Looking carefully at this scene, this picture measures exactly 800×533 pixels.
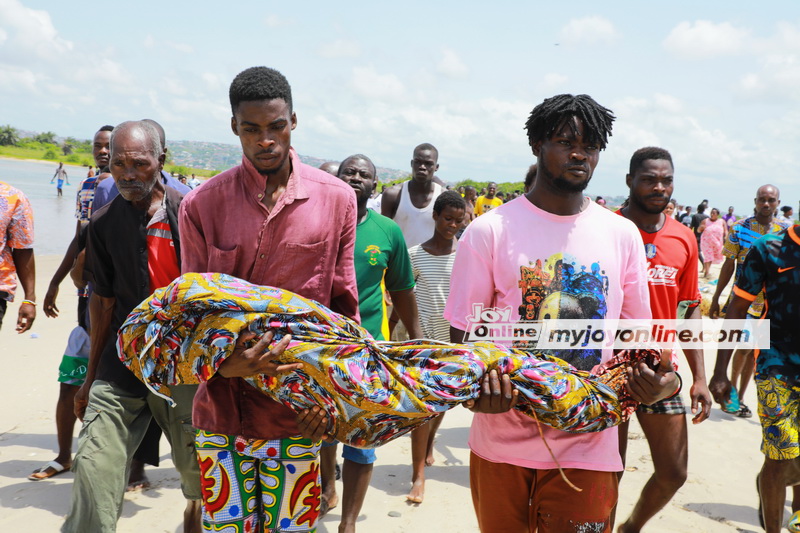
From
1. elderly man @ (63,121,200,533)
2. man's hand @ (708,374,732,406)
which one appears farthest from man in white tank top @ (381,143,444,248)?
elderly man @ (63,121,200,533)

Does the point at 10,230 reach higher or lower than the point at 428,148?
lower

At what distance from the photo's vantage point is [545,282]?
268 cm

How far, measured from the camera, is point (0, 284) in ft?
16.8

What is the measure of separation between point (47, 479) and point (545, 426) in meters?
3.95

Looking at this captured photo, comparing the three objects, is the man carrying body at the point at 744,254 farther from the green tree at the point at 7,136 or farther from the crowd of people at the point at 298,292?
the green tree at the point at 7,136

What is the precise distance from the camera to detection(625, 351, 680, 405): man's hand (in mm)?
2615

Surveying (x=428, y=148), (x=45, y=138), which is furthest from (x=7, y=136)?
(x=428, y=148)

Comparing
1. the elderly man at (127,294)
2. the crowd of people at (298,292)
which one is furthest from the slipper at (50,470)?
the crowd of people at (298,292)

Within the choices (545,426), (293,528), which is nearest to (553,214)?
(545,426)

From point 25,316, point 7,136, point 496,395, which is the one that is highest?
point 7,136

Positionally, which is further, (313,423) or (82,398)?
(82,398)

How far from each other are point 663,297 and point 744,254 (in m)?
4.02

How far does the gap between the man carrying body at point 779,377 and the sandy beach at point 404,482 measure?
0.77m

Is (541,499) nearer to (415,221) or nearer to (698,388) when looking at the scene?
(698,388)
